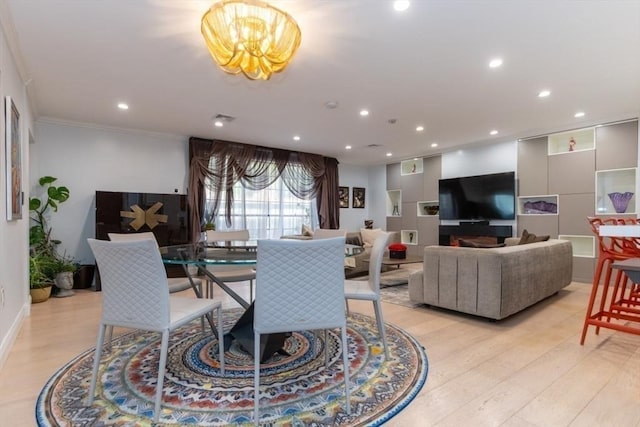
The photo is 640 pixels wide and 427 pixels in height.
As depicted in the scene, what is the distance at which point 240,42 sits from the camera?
6.82ft

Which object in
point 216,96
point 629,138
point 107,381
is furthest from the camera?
point 629,138

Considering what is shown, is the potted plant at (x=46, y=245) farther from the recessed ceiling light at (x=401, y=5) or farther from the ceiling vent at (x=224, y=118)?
the recessed ceiling light at (x=401, y=5)

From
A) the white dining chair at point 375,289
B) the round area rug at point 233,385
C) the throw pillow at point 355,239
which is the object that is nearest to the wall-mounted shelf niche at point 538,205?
the throw pillow at point 355,239

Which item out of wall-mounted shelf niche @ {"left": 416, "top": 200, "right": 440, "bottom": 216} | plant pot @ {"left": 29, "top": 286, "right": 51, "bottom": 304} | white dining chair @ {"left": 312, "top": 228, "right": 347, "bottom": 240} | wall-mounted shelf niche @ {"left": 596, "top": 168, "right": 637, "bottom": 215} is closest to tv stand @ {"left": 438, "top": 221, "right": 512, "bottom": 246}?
wall-mounted shelf niche @ {"left": 416, "top": 200, "right": 440, "bottom": 216}

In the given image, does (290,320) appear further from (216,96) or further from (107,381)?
(216,96)

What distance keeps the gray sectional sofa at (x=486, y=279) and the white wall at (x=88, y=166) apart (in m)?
4.54

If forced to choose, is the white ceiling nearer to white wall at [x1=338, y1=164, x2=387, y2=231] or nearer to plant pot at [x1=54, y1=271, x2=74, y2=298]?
plant pot at [x1=54, y1=271, x2=74, y2=298]

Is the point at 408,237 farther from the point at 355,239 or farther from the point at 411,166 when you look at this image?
the point at 355,239

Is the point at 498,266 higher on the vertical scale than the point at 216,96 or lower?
lower

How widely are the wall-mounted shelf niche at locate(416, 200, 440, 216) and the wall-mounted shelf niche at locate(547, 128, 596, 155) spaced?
2.27m

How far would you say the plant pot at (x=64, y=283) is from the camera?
414 cm

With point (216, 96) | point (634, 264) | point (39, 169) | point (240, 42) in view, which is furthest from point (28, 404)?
point (39, 169)

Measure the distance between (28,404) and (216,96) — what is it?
10.3 feet

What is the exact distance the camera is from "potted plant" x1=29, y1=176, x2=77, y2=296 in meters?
3.91
